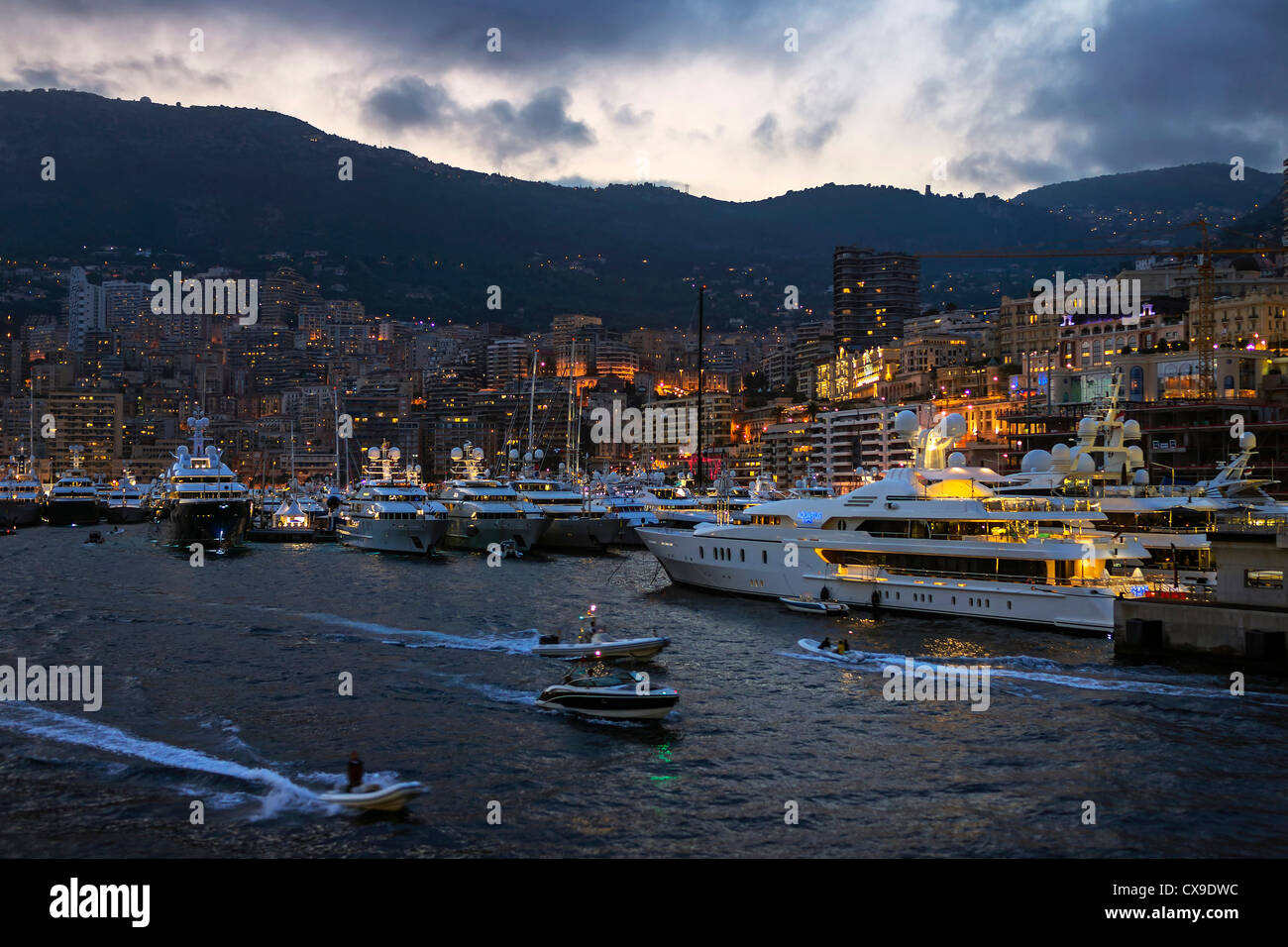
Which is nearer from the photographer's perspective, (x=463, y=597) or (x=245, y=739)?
(x=245, y=739)

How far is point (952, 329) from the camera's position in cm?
18500

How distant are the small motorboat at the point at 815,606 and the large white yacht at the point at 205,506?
61.4 m

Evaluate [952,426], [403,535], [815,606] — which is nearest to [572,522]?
[403,535]

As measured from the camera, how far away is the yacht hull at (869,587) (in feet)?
130

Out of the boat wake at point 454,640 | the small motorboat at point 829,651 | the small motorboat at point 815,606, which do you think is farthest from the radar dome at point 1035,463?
the boat wake at point 454,640

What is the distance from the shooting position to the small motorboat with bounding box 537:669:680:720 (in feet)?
89.7

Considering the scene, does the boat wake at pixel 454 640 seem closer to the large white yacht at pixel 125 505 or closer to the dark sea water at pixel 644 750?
the dark sea water at pixel 644 750

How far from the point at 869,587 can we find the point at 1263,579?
1651cm

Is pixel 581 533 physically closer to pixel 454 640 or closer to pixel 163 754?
pixel 454 640

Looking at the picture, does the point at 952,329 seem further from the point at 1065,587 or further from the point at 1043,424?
the point at 1065,587

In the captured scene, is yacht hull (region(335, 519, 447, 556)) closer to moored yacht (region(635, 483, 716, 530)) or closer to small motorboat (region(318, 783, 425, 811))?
moored yacht (region(635, 483, 716, 530))
